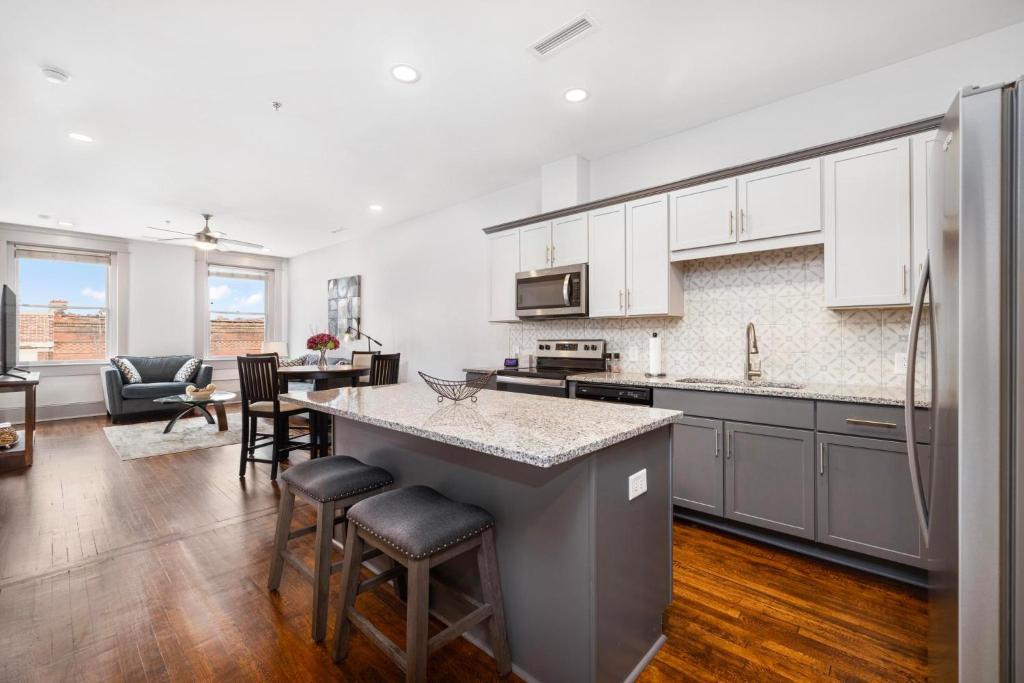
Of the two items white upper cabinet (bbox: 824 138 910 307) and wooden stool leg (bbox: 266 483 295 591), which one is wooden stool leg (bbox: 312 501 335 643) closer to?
wooden stool leg (bbox: 266 483 295 591)

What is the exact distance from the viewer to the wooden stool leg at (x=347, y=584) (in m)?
1.57

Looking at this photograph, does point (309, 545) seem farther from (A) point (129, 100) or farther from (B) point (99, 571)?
(A) point (129, 100)

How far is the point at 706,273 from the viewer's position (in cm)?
324

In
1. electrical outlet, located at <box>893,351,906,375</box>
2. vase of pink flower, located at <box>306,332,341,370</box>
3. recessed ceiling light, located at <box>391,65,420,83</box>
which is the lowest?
electrical outlet, located at <box>893,351,906,375</box>

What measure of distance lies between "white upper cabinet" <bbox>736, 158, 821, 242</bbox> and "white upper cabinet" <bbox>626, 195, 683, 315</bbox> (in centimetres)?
51

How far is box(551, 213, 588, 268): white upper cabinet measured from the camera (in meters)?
3.62

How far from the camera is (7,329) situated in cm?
416

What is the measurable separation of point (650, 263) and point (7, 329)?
5882 millimetres

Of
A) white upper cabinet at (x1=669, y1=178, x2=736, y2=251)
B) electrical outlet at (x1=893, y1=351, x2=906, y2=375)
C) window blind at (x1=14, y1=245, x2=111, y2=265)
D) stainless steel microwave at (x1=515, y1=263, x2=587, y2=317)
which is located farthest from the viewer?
window blind at (x1=14, y1=245, x2=111, y2=265)

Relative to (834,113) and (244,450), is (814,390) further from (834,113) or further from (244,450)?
(244,450)

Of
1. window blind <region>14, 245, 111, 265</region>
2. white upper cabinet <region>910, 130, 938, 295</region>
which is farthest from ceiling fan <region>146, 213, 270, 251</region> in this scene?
white upper cabinet <region>910, 130, 938, 295</region>

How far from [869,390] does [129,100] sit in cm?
491

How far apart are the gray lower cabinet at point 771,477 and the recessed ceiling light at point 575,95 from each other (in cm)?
227

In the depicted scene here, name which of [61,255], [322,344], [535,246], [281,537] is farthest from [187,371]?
[281,537]
